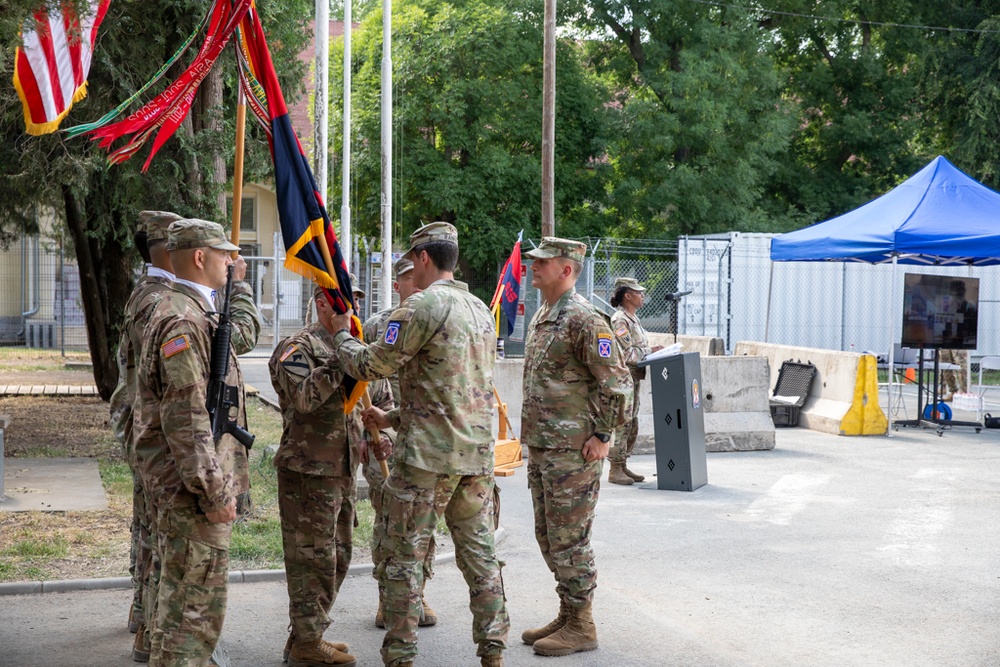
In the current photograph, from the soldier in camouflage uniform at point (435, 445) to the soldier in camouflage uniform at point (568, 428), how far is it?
73cm

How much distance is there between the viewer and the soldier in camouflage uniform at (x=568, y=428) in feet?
19.4

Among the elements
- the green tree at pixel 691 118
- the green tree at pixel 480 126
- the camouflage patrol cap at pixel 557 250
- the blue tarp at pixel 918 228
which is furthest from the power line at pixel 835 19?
the camouflage patrol cap at pixel 557 250

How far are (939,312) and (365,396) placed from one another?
1198 centimetres

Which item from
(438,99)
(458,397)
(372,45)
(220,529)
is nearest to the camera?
(220,529)

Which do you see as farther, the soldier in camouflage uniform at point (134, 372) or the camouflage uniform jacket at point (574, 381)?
the camouflage uniform jacket at point (574, 381)

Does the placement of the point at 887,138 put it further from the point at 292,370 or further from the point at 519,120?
the point at 292,370

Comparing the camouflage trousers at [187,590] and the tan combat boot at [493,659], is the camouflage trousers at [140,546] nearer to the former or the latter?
the camouflage trousers at [187,590]

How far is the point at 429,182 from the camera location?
32.8 m

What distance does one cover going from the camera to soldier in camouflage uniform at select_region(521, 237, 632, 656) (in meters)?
5.91

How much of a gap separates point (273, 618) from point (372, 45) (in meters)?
30.5

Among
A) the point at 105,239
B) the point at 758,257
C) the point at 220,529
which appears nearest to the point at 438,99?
the point at 758,257

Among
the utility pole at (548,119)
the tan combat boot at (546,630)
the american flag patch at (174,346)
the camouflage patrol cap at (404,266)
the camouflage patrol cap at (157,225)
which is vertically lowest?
the tan combat boot at (546,630)

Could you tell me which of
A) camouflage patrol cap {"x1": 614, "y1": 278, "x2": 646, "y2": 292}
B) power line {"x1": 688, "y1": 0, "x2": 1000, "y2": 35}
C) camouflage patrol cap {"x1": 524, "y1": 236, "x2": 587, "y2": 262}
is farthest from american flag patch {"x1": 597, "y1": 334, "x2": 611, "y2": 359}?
power line {"x1": 688, "y1": 0, "x2": 1000, "y2": 35}

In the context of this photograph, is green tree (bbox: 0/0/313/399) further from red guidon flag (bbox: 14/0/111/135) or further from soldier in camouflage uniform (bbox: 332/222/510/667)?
soldier in camouflage uniform (bbox: 332/222/510/667)
